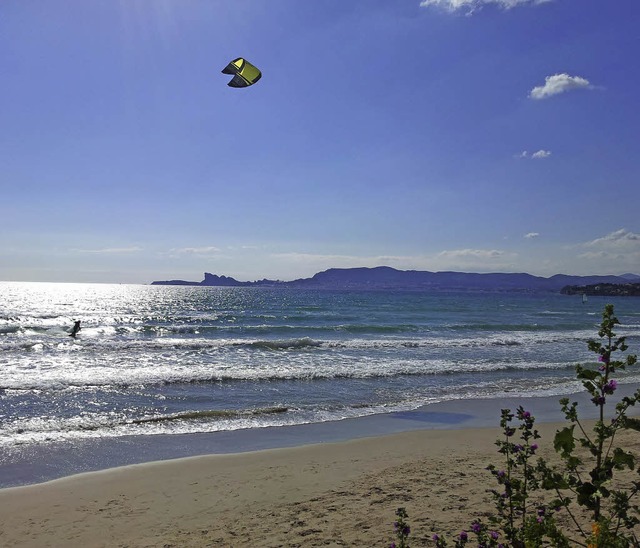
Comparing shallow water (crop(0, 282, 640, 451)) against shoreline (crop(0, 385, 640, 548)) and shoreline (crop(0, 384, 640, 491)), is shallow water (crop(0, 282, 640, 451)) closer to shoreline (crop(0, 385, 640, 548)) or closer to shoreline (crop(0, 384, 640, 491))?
shoreline (crop(0, 384, 640, 491))

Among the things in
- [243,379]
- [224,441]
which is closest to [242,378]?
[243,379]

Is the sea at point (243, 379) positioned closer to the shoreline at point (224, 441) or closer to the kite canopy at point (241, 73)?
the shoreline at point (224, 441)

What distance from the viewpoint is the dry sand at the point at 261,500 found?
4.65 meters

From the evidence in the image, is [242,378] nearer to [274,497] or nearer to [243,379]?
[243,379]

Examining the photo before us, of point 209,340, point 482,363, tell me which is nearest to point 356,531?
point 482,363

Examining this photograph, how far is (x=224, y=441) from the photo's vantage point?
27.1ft

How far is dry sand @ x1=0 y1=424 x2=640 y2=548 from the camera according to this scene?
183 inches

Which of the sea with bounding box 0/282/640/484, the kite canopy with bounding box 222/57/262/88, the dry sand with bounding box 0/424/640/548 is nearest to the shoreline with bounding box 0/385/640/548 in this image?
the dry sand with bounding box 0/424/640/548

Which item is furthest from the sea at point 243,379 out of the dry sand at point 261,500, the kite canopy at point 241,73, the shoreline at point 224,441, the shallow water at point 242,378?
the kite canopy at point 241,73

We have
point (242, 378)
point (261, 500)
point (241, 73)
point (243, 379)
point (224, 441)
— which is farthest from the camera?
point (242, 378)

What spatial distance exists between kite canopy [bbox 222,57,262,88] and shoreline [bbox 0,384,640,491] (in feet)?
17.1

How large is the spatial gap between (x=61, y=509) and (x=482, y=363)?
15.4 metres

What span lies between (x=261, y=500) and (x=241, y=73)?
4.92 metres

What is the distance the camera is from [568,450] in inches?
85.6
